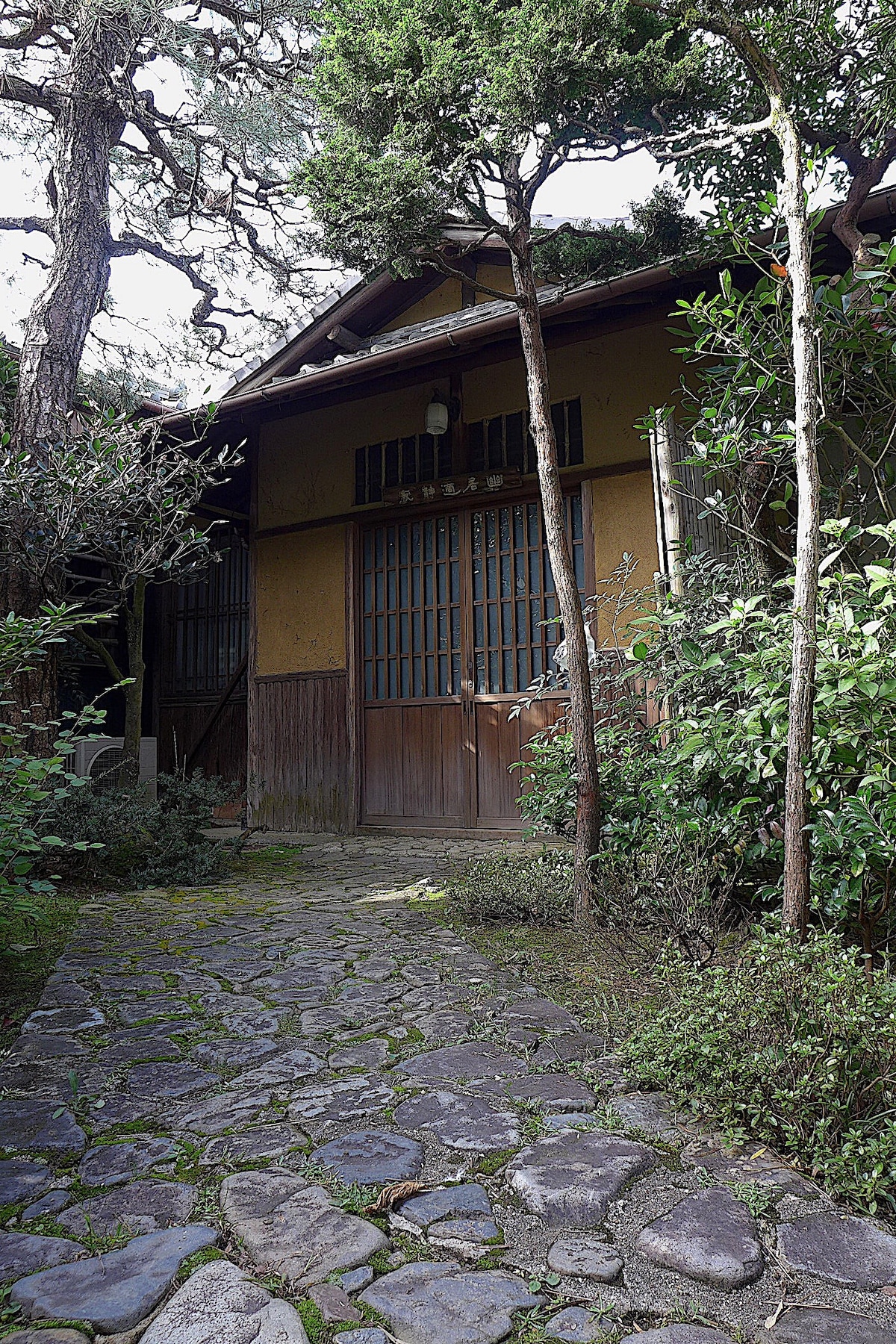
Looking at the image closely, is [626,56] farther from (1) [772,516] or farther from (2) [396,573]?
(2) [396,573]

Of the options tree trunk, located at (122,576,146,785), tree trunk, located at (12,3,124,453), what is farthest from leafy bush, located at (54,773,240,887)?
tree trunk, located at (12,3,124,453)

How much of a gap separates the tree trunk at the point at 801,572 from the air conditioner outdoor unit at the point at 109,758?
20.2 ft

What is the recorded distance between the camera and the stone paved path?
4.78 ft

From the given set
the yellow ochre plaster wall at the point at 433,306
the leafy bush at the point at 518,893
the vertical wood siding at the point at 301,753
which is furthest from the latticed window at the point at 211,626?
the leafy bush at the point at 518,893

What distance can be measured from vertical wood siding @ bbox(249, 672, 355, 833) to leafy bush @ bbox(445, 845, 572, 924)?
3641mm

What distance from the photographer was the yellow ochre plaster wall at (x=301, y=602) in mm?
8336

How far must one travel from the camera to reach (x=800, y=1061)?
1.99 m

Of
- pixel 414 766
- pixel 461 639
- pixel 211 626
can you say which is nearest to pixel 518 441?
pixel 461 639

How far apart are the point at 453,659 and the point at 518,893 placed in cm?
360

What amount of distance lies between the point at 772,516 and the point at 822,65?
2.18 m

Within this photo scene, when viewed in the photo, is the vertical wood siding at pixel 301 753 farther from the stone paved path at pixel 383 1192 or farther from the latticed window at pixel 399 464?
the stone paved path at pixel 383 1192

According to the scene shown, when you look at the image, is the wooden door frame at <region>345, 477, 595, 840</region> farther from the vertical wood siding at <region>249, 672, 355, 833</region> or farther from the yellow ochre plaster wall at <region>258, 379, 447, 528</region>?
the yellow ochre plaster wall at <region>258, 379, 447, 528</region>

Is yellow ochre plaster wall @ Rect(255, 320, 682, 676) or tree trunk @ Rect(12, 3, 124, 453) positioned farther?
yellow ochre plaster wall @ Rect(255, 320, 682, 676)

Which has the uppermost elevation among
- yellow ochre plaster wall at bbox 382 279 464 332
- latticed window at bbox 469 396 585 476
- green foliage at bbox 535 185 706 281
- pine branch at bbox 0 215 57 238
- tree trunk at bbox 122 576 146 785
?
pine branch at bbox 0 215 57 238
